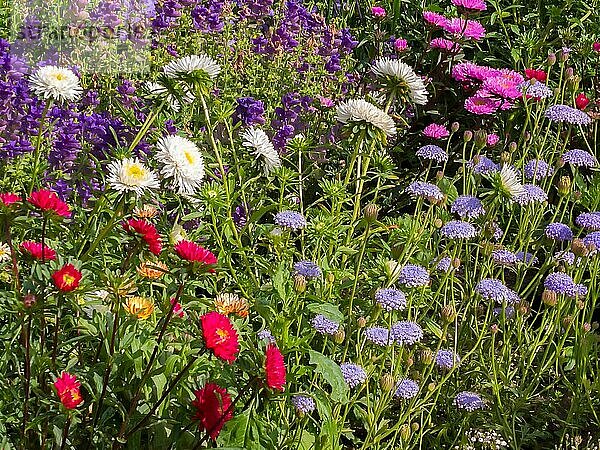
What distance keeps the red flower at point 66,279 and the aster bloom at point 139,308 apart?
23cm

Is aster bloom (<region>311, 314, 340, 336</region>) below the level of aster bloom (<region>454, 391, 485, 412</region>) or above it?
above

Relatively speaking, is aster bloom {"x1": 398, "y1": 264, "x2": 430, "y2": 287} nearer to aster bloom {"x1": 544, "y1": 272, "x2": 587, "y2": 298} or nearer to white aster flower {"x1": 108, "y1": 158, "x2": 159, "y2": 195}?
aster bloom {"x1": 544, "y1": 272, "x2": 587, "y2": 298}

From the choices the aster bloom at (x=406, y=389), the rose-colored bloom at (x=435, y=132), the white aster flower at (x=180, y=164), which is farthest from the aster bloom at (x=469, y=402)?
the rose-colored bloom at (x=435, y=132)

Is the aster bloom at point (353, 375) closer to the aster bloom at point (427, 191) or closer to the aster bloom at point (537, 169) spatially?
the aster bloom at point (427, 191)

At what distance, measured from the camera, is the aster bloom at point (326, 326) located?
184 cm

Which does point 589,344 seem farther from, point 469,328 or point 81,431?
point 81,431

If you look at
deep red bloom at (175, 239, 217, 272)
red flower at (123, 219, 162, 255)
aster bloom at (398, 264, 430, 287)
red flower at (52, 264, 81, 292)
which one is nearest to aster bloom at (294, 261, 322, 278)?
aster bloom at (398, 264, 430, 287)

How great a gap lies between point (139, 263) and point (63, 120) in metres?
0.92

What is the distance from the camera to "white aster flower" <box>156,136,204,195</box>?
5.77 feet

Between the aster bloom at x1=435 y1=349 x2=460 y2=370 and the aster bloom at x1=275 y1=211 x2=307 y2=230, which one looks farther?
the aster bloom at x1=435 y1=349 x2=460 y2=370

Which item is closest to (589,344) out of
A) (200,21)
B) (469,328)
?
(469,328)

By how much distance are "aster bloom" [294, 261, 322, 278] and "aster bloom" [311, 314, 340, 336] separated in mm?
100

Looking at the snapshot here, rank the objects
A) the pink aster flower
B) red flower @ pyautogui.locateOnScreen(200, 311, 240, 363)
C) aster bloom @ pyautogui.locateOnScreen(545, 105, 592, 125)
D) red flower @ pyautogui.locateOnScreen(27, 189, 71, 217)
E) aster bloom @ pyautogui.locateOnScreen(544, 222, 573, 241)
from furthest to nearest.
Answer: the pink aster flower
aster bloom @ pyautogui.locateOnScreen(545, 105, 592, 125)
aster bloom @ pyautogui.locateOnScreen(544, 222, 573, 241)
red flower @ pyautogui.locateOnScreen(27, 189, 71, 217)
red flower @ pyautogui.locateOnScreen(200, 311, 240, 363)

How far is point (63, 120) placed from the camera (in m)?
2.46
